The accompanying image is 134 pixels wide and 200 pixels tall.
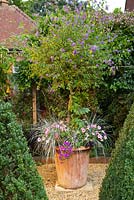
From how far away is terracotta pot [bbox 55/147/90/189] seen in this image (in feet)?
13.4

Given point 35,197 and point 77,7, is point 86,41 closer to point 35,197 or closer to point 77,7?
point 77,7

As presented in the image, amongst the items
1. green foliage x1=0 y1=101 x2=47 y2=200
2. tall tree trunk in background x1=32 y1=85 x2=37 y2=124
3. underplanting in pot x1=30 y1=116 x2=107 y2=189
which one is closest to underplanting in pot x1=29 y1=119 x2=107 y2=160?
underplanting in pot x1=30 y1=116 x2=107 y2=189

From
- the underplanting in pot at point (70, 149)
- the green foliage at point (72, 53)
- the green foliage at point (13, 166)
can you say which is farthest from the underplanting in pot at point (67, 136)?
the green foliage at point (13, 166)

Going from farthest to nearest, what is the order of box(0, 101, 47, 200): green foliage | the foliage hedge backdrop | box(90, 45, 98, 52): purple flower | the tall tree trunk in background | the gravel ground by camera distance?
the tall tree trunk in background, the foliage hedge backdrop, box(90, 45, 98, 52): purple flower, the gravel ground, box(0, 101, 47, 200): green foliage

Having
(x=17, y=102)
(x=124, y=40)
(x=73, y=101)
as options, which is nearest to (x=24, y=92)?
(x=17, y=102)

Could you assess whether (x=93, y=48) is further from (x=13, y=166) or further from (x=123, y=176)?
(x=13, y=166)

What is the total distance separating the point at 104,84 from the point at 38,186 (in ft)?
12.8

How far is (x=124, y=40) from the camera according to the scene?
5.06 meters

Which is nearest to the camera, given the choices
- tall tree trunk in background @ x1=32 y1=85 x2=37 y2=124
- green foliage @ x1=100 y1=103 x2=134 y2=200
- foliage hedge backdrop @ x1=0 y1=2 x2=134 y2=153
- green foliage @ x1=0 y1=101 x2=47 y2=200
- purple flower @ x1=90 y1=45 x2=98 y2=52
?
green foliage @ x1=0 y1=101 x2=47 y2=200

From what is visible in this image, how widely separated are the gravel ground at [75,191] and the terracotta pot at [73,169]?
0.12 meters

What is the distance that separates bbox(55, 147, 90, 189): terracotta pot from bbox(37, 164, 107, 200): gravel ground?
0.12 metres

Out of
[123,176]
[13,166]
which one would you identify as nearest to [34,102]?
[123,176]

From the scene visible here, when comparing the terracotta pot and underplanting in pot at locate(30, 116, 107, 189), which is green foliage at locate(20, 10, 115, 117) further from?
the terracotta pot

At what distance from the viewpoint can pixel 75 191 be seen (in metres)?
4.15
